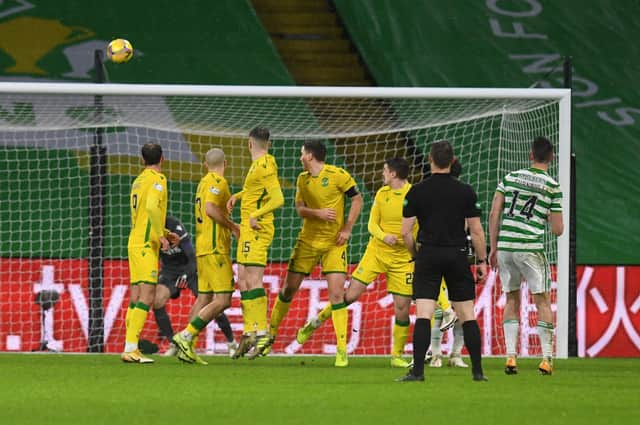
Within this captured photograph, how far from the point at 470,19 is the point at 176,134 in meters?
5.15

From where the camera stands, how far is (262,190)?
1076cm

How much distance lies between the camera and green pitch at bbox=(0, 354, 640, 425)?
21.3 feet

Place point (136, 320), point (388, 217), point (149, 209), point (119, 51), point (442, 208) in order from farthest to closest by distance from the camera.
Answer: point (119, 51) < point (388, 217) < point (136, 320) < point (149, 209) < point (442, 208)

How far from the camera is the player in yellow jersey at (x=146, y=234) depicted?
34.6 ft

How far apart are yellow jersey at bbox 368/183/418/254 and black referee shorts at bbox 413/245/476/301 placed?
2.14 meters

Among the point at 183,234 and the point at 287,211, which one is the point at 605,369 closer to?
the point at 183,234

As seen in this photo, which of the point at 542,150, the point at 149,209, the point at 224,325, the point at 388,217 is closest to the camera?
the point at 542,150

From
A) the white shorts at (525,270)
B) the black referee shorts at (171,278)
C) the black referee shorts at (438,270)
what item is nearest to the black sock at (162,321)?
the black referee shorts at (171,278)

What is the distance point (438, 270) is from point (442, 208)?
42 centimetres

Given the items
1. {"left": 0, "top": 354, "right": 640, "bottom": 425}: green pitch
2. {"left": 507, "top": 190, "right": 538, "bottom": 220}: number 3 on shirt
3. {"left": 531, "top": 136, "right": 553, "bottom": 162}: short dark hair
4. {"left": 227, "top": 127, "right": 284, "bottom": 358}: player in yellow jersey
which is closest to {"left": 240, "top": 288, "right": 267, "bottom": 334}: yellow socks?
{"left": 227, "top": 127, "right": 284, "bottom": 358}: player in yellow jersey

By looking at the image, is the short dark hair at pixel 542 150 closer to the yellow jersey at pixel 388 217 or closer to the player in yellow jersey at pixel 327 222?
the yellow jersey at pixel 388 217

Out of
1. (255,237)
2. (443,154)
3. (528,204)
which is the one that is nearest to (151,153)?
(255,237)

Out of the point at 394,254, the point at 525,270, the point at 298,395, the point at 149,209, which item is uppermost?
the point at 149,209

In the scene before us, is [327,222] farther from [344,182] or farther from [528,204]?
[528,204]
